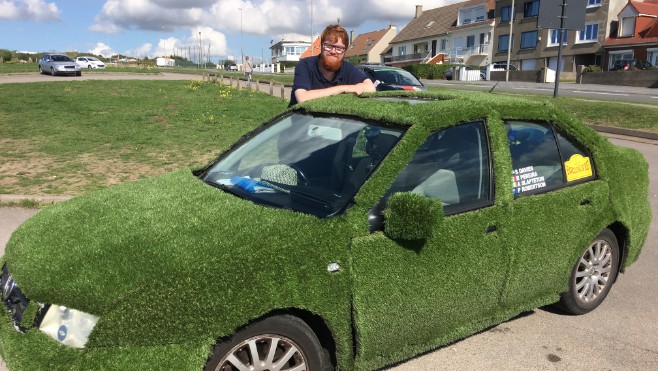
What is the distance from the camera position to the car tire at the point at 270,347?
2412 mm

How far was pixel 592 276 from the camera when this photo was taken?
4.05 m

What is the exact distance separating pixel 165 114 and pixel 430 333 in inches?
557

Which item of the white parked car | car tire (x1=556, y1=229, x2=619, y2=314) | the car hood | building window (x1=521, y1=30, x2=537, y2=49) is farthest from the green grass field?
the white parked car

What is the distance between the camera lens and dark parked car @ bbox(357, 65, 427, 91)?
1533 cm

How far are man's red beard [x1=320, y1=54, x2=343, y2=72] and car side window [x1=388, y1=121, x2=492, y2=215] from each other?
1.67 meters

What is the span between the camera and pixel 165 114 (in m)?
15.8

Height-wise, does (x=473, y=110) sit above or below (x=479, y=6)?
below

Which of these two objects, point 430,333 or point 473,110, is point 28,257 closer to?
point 430,333

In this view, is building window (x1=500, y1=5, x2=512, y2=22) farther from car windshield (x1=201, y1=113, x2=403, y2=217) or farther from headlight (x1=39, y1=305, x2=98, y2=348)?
headlight (x1=39, y1=305, x2=98, y2=348)

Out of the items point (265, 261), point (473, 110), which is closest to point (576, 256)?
point (473, 110)

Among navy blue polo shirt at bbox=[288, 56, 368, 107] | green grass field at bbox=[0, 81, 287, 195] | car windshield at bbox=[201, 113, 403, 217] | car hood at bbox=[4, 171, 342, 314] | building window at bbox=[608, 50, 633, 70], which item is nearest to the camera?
car hood at bbox=[4, 171, 342, 314]

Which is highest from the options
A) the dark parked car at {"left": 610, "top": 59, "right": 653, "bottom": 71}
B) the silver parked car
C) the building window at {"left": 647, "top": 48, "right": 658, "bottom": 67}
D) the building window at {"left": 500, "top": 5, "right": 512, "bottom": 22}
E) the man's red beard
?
the building window at {"left": 500, "top": 5, "right": 512, "bottom": 22}

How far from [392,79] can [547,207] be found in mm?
12673

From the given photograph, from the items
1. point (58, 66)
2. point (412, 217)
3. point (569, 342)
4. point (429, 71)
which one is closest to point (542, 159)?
point (569, 342)
